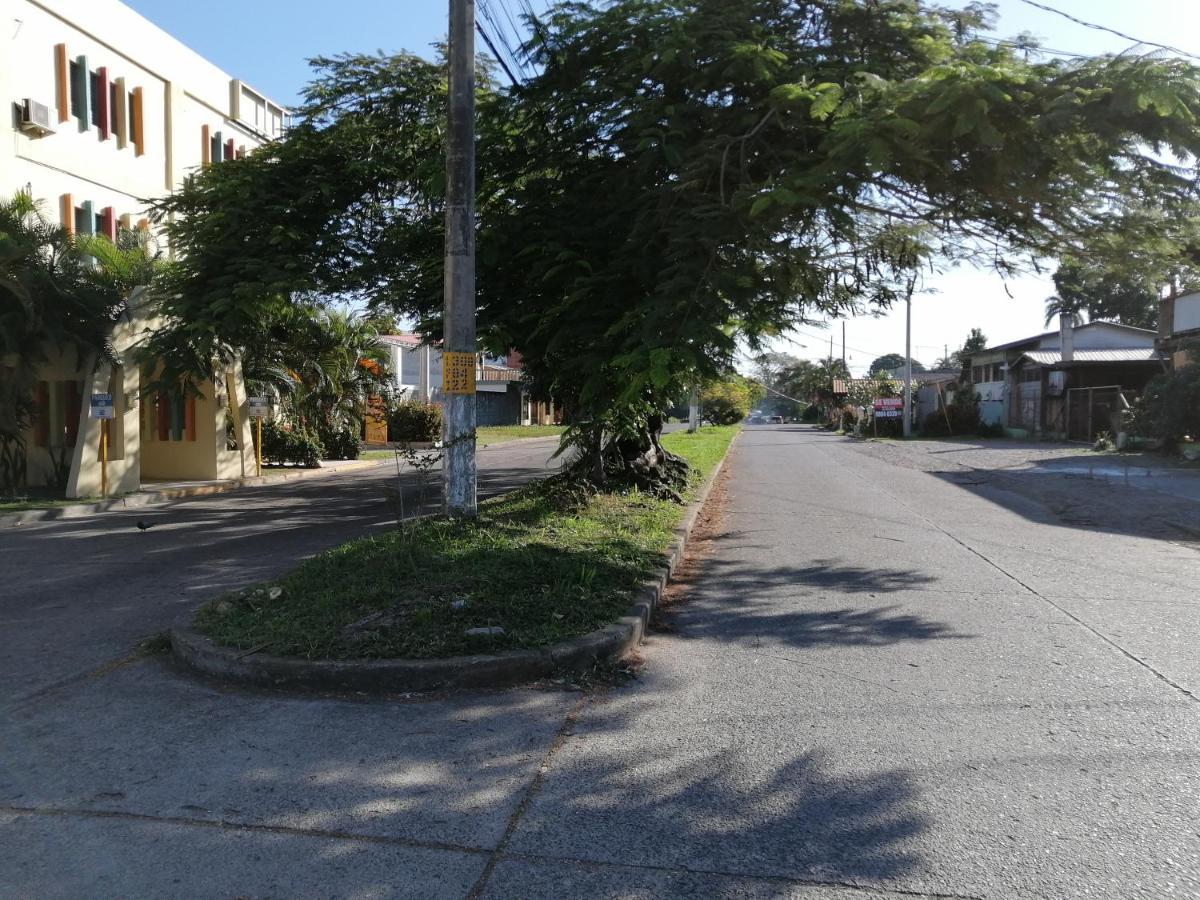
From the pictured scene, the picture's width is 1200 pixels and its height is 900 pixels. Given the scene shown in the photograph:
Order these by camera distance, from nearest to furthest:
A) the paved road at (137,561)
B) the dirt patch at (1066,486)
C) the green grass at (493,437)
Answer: the paved road at (137,561), the dirt patch at (1066,486), the green grass at (493,437)

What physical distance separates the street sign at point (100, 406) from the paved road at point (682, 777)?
1088 centimetres

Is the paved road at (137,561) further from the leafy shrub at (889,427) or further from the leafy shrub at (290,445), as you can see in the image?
the leafy shrub at (889,427)

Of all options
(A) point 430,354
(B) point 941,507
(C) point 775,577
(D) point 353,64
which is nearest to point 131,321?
(D) point 353,64

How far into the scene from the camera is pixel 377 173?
1266 cm

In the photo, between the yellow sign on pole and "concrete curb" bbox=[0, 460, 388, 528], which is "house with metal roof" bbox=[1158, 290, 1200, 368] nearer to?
the yellow sign on pole

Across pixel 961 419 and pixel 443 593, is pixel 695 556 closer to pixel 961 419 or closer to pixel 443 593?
pixel 443 593

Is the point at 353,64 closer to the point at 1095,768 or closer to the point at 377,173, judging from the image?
the point at 377,173

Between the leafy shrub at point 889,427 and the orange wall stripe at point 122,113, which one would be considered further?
the leafy shrub at point 889,427

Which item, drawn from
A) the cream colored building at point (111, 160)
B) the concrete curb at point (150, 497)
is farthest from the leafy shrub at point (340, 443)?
the cream colored building at point (111, 160)

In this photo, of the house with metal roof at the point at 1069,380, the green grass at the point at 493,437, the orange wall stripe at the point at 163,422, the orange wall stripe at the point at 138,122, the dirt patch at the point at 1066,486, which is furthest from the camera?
the house with metal roof at the point at 1069,380

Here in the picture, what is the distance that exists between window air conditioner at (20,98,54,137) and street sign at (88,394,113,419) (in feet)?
19.2

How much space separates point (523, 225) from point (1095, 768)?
7.73 m

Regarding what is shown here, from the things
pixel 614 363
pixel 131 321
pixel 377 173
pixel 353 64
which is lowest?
pixel 614 363

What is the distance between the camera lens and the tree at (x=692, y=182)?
7.92 m
